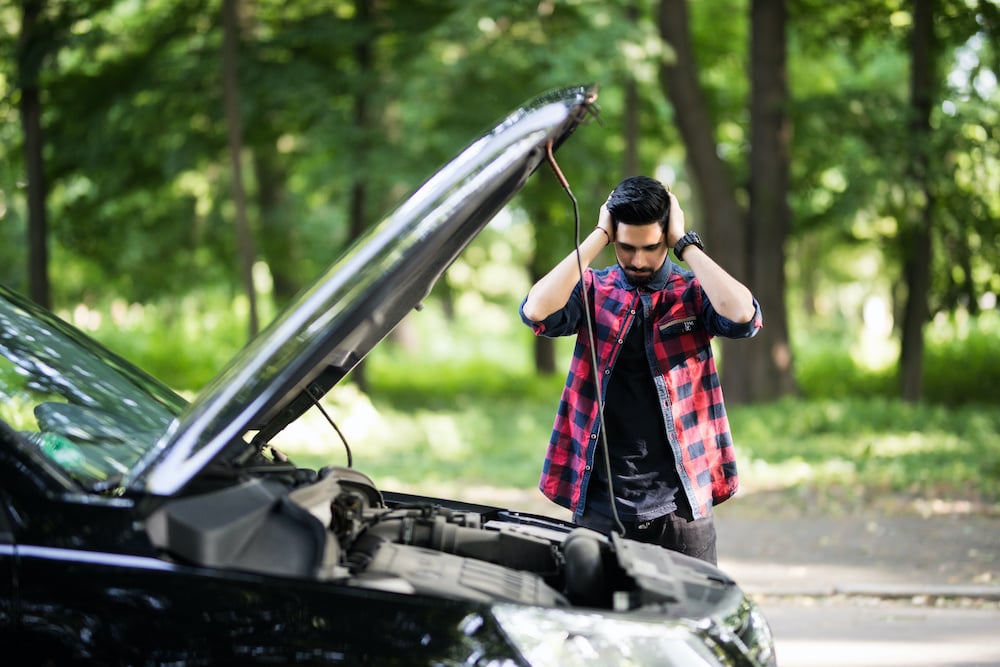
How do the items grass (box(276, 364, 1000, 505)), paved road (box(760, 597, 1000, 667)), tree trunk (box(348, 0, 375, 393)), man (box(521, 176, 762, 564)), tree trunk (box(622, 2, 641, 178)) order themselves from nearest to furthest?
man (box(521, 176, 762, 564)), paved road (box(760, 597, 1000, 667)), grass (box(276, 364, 1000, 505)), tree trunk (box(348, 0, 375, 393)), tree trunk (box(622, 2, 641, 178))

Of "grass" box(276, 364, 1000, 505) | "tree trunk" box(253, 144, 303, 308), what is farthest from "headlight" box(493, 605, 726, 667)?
"tree trunk" box(253, 144, 303, 308)

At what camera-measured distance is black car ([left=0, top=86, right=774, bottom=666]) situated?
2.38m

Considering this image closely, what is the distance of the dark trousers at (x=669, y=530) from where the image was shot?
12.3ft

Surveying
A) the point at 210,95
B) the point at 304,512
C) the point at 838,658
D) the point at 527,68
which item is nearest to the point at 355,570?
the point at 304,512

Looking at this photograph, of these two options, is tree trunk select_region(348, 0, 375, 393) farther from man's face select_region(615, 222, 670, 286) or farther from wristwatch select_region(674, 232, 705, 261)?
wristwatch select_region(674, 232, 705, 261)

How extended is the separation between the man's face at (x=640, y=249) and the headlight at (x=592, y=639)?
1.42 meters

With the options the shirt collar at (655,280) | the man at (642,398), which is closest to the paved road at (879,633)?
the man at (642,398)

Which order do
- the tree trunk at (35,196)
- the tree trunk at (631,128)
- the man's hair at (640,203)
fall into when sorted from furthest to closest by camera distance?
1. the tree trunk at (631,128)
2. the tree trunk at (35,196)
3. the man's hair at (640,203)

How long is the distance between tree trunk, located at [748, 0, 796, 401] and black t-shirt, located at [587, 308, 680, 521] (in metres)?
13.6

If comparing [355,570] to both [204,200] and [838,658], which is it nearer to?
[838,658]

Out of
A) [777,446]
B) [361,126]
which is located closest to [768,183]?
[777,446]

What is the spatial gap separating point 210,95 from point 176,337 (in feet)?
19.1

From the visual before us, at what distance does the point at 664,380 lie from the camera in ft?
12.2

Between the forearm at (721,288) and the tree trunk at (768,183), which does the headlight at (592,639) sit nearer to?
the forearm at (721,288)
